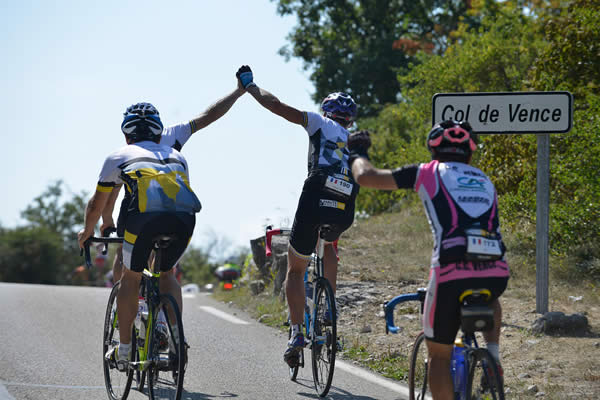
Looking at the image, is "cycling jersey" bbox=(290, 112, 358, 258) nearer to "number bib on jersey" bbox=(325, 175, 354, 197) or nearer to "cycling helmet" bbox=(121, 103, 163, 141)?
"number bib on jersey" bbox=(325, 175, 354, 197)

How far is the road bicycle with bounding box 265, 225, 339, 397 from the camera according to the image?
560 cm

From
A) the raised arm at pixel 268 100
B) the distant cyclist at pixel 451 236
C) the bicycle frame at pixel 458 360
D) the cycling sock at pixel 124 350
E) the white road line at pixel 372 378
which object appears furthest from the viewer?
the white road line at pixel 372 378

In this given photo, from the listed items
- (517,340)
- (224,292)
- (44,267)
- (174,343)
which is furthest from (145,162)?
(44,267)

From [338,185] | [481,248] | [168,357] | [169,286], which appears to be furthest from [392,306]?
[338,185]

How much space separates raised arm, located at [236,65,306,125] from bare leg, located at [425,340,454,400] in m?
2.47

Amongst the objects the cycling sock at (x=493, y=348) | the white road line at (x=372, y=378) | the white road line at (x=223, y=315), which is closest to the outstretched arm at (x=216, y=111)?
the white road line at (x=372, y=378)

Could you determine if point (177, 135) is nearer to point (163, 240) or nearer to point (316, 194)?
point (316, 194)

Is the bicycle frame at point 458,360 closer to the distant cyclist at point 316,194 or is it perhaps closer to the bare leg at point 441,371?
the bare leg at point 441,371

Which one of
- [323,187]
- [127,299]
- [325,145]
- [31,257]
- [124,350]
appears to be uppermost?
[325,145]

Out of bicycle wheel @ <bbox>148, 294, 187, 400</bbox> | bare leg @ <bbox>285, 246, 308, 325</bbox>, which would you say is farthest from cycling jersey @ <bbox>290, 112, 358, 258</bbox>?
bicycle wheel @ <bbox>148, 294, 187, 400</bbox>

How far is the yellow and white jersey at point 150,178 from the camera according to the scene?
4.68 metres

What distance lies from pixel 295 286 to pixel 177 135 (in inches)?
60.4

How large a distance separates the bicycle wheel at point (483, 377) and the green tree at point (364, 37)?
92.1 feet

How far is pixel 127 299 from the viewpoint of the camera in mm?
5059
